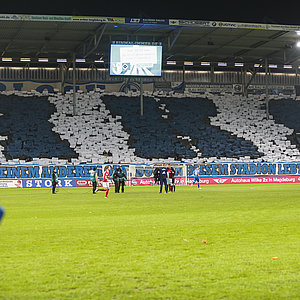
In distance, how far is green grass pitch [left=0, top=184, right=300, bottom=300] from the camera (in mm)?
7523

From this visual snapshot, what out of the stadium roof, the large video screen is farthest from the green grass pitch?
the stadium roof

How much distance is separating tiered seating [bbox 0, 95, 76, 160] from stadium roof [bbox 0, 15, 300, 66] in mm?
5149

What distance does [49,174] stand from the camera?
43.9 meters

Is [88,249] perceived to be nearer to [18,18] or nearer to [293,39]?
[18,18]

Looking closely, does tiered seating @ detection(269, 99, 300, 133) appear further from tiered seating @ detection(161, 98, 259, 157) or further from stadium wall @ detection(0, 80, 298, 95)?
tiered seating @ detection(161, 98, 259, 157)

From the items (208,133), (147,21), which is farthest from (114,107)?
(147,21)

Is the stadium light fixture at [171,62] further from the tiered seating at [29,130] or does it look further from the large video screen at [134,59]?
the tiered seating at [29,130]

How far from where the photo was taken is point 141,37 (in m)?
49.5

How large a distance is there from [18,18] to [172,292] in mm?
38484

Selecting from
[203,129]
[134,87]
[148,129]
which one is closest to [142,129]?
[148,129]

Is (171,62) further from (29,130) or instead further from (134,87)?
(29,130)

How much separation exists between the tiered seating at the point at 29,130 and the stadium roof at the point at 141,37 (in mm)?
5149

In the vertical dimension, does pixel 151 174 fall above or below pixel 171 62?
below

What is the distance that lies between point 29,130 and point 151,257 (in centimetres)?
4331
